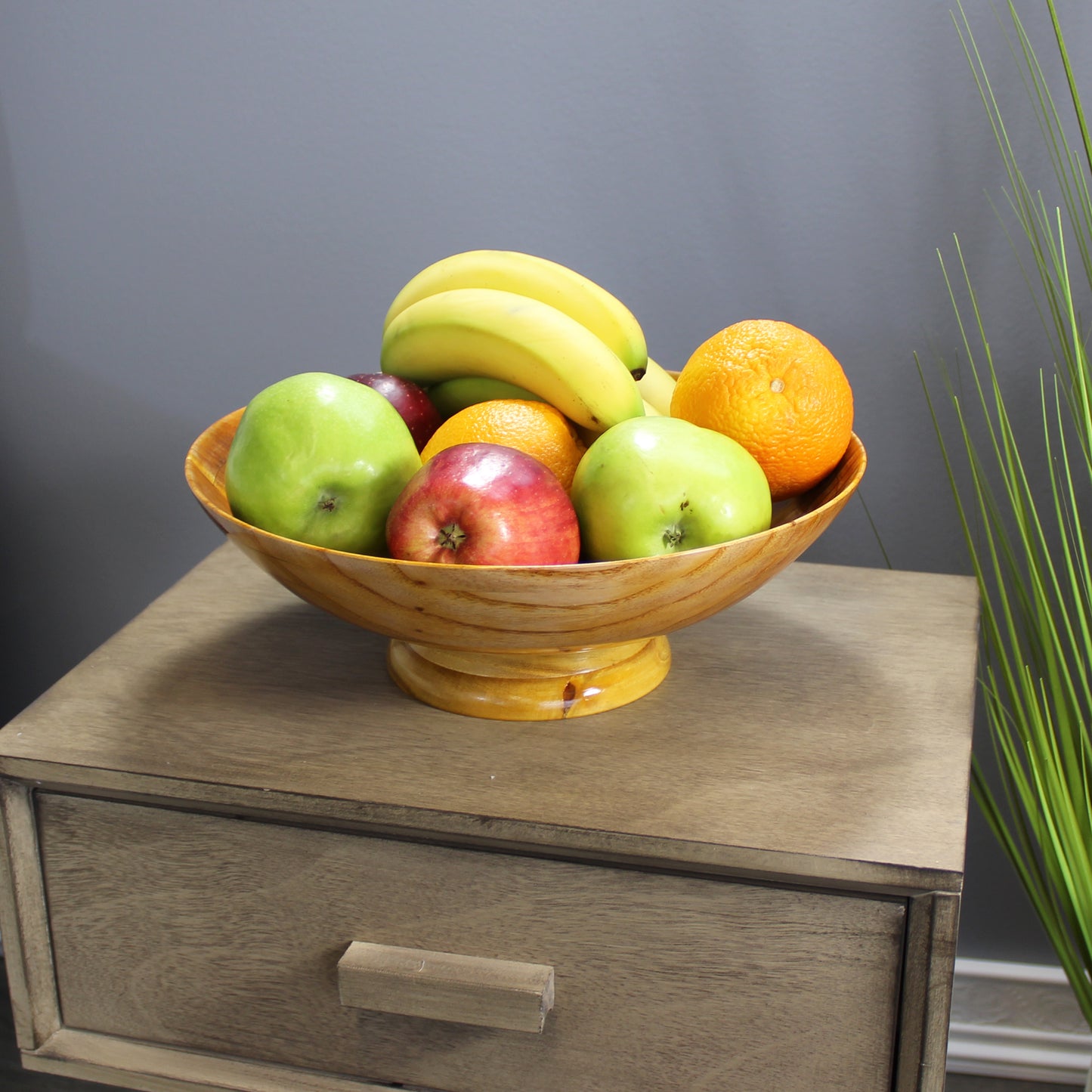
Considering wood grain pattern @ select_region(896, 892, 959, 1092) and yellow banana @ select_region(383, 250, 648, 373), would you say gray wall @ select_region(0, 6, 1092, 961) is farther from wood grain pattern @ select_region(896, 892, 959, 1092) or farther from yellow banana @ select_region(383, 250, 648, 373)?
wood grain pattern @ select_region(896, 892, 959, 1092)

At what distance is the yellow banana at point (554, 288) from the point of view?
732 mm

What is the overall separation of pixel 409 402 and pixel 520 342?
0.08 m

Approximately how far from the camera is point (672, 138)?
97cm

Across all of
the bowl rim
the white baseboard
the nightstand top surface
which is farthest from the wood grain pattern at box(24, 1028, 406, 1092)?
the white baseboard

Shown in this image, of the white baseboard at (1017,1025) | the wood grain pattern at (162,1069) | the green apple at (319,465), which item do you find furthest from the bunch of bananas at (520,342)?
the white baseboard at (1017,1025)

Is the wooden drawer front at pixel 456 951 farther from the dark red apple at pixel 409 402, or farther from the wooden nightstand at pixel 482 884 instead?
the dark red apple at pixel 409 402

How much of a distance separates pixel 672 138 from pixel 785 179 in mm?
105

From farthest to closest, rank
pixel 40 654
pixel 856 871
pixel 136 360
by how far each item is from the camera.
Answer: pixel 40 654
pixel 136 360
pixel 856 871

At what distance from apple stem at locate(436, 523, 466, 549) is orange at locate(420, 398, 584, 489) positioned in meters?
0.09

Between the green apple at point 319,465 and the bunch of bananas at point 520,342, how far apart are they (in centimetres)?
10

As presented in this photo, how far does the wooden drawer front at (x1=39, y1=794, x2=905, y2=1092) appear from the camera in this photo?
542 mm

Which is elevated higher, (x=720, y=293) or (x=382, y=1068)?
(x=720, y=293)

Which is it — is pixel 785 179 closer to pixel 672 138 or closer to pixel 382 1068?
pixel 672 138

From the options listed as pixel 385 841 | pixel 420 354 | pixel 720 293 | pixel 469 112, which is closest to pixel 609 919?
pixel 385 841
